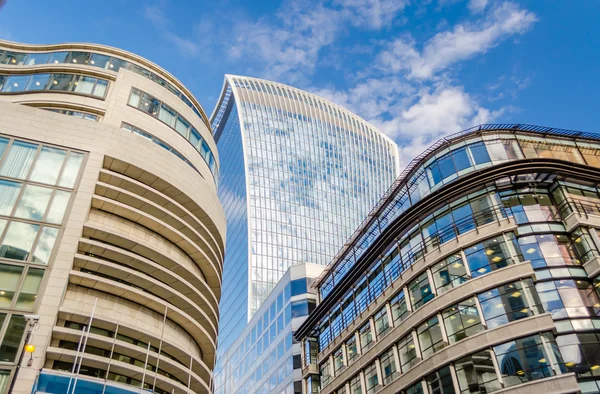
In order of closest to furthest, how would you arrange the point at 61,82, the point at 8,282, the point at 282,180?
1. the point at 8,282
2. the point at 61,82
3. the point at 282,180

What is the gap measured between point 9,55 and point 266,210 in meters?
93.5

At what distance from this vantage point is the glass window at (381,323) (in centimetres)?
3928

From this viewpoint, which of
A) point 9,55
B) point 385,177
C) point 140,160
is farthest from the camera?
point 385,177

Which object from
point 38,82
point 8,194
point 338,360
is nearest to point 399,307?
point 338,360

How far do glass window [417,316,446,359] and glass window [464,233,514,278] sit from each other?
434 cm

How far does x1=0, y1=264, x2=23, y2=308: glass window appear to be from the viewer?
2860 cm

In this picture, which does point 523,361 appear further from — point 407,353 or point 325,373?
point 325,373

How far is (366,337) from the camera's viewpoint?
138ft

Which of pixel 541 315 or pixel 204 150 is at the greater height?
pixel 204 150

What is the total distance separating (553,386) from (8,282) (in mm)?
31164

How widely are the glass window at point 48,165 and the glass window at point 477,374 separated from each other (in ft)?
98.2

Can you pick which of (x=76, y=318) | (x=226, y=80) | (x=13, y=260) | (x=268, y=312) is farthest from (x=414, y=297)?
(x=226, y=80)

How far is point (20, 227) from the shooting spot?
31.8m

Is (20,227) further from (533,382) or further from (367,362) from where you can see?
(533,382)
